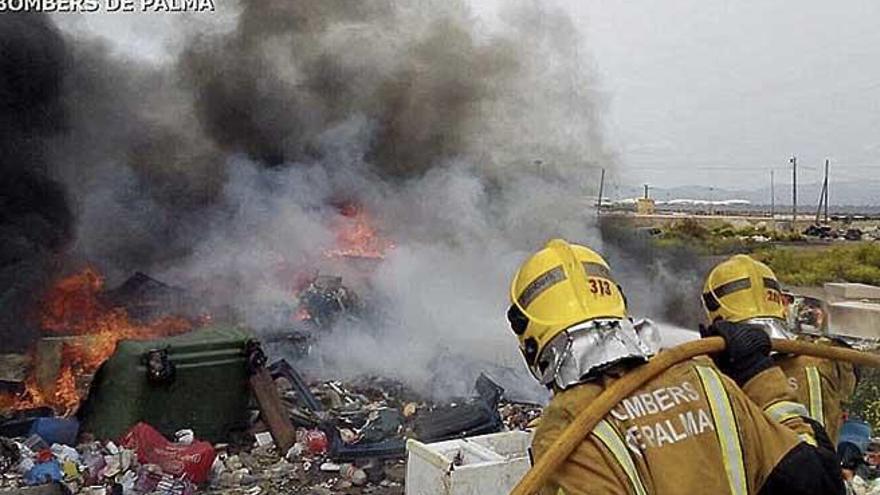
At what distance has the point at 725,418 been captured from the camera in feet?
5.36

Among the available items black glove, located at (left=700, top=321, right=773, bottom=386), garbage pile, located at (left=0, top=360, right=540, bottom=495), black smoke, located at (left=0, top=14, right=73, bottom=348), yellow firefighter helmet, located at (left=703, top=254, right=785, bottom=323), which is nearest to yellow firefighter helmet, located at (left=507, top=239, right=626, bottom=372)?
black glove, located at (left=700, top=321, right=773, bottom=386)

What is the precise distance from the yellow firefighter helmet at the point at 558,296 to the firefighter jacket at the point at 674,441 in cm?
14

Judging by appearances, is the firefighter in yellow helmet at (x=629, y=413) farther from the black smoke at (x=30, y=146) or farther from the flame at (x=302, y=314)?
the black smoke at (x=30, y=146)

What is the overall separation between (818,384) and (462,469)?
144 cm

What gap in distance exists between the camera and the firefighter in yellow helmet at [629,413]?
61.2 inches

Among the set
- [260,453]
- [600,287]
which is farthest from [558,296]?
[260,453]

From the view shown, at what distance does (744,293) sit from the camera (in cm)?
283

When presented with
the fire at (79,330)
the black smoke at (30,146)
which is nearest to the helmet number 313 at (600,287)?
the fire at (79,330)

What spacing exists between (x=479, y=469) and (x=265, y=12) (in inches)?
504

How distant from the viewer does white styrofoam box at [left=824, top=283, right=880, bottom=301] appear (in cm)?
1040

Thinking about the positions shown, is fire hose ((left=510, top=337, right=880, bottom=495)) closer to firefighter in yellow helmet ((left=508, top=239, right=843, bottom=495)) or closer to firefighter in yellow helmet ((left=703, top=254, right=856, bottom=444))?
firefighter in yellow helmet ((left=508, top=239, right=843, bottom=495))

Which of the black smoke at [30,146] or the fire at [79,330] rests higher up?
the black smoke at [30,146]

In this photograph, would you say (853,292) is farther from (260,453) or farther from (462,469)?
(462,469)

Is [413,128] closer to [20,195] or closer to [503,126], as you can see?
[503,126]
